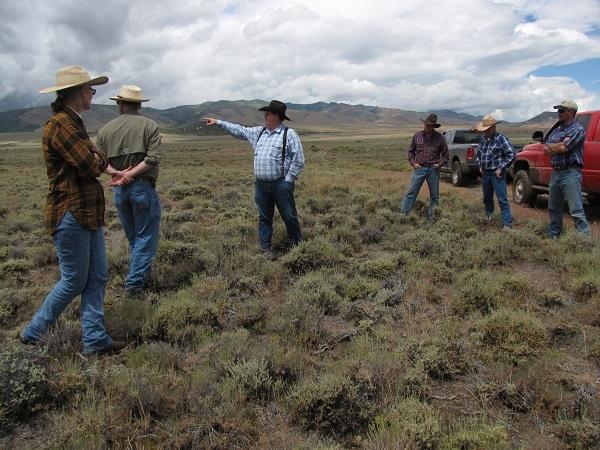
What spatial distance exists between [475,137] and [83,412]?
15813 millimetres

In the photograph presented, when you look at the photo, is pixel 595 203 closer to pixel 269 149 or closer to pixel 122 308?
pixel 269 149

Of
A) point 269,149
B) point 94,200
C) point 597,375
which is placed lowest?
point 597,375

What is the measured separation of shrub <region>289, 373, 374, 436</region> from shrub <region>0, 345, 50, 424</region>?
5.33ft

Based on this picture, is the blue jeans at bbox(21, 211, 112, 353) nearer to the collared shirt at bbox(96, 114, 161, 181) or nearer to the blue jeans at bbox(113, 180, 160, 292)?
the blue jeans at bbox(113, 180, 160, 292)

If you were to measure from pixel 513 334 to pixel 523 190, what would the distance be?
7.35 m

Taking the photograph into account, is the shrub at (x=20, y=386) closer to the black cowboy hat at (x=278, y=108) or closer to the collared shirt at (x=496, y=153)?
the black cowboy hat at (x=278, y=108)

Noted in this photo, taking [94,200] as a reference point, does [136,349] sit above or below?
below

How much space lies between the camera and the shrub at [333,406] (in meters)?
2.79

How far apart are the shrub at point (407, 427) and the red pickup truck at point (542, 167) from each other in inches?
237

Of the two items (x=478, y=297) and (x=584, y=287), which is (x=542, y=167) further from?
(x=478, y=297)

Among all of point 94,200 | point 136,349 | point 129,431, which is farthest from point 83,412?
point 94,200

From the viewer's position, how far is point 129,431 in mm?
2635

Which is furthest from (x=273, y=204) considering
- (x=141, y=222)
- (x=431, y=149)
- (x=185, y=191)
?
(x=185, y=191)

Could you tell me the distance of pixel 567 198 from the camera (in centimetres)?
628
